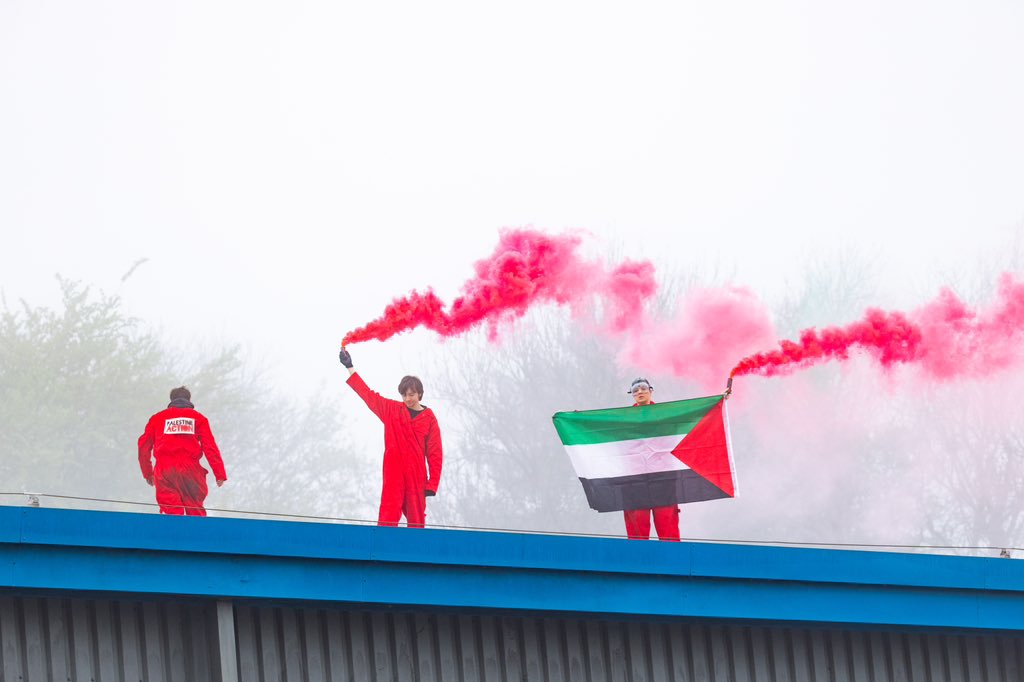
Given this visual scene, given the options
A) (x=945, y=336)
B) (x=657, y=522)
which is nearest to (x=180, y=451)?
(x=657, y=522)

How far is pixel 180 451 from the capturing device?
43.7 feet

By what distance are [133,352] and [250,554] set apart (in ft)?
127

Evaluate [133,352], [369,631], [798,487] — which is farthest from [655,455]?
[133,352]

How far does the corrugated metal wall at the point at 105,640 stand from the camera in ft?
30.6

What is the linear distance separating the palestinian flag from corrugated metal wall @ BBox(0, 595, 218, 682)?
15.0 feet

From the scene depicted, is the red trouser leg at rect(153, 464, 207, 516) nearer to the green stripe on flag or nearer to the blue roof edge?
the green stripe on flag

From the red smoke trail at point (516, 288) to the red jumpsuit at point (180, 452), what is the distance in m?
2.58

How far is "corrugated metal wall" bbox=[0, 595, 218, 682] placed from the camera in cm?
931

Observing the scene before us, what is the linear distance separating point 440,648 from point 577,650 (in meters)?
1.02

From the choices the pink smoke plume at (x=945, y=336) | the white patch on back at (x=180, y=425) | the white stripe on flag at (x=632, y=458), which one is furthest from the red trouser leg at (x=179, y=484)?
the pink smoke plume at (x=945, y=336)

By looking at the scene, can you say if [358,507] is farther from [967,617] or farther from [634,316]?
[967,617]

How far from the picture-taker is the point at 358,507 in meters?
52.0

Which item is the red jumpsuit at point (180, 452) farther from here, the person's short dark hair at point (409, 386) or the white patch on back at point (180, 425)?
the person's short dark hair at point (409, 386)

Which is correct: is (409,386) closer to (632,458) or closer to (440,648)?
(632,458)
